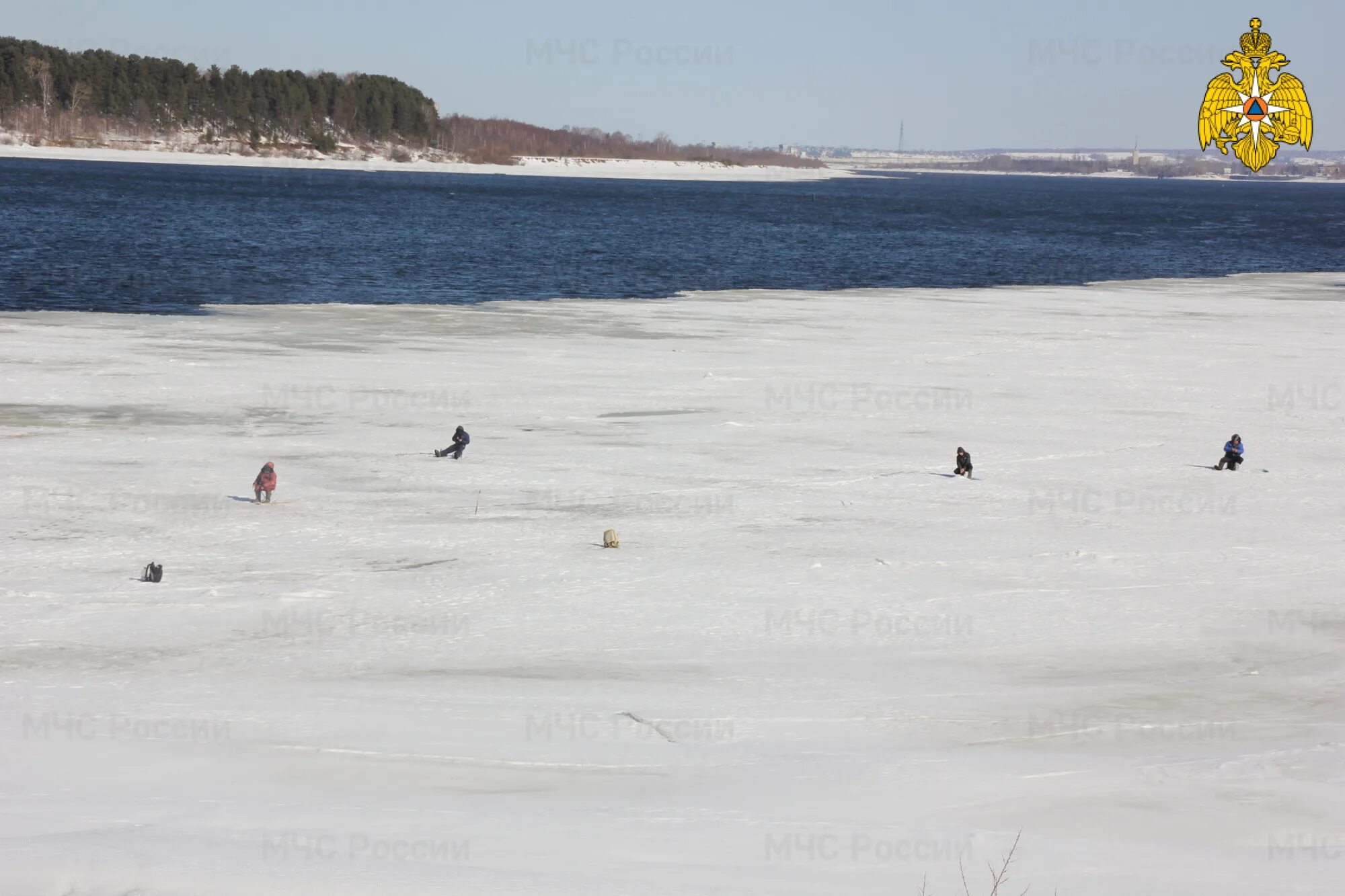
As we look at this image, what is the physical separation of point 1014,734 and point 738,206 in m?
119

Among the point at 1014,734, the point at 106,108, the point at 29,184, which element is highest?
the point at 106,108

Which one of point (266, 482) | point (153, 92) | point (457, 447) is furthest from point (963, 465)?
point (153, 92)

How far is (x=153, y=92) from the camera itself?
18488 cm

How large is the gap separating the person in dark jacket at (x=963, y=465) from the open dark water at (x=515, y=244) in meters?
26.0

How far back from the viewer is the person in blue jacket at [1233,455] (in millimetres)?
20641

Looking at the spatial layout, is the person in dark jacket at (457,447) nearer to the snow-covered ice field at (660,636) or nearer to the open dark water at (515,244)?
the snow-covered ice field at (660,636)

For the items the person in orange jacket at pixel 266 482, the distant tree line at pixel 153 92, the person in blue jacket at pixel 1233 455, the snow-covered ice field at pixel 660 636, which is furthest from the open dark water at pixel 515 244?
the distant tree line at pixel 153 92

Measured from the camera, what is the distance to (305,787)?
31.3ft

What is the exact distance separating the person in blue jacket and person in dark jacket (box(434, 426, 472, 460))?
448 inches

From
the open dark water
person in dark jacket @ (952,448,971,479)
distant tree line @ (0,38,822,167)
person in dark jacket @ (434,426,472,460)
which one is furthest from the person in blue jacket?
distant tree line @ (0,38,822,167)

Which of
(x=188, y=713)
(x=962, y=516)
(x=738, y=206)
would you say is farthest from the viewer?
(x=738, y=206)

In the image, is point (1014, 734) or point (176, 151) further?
point (176, 151)

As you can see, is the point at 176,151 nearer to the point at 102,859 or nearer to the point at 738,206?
the point at 738,206

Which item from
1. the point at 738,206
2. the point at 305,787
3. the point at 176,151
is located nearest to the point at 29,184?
the point at 738,206
